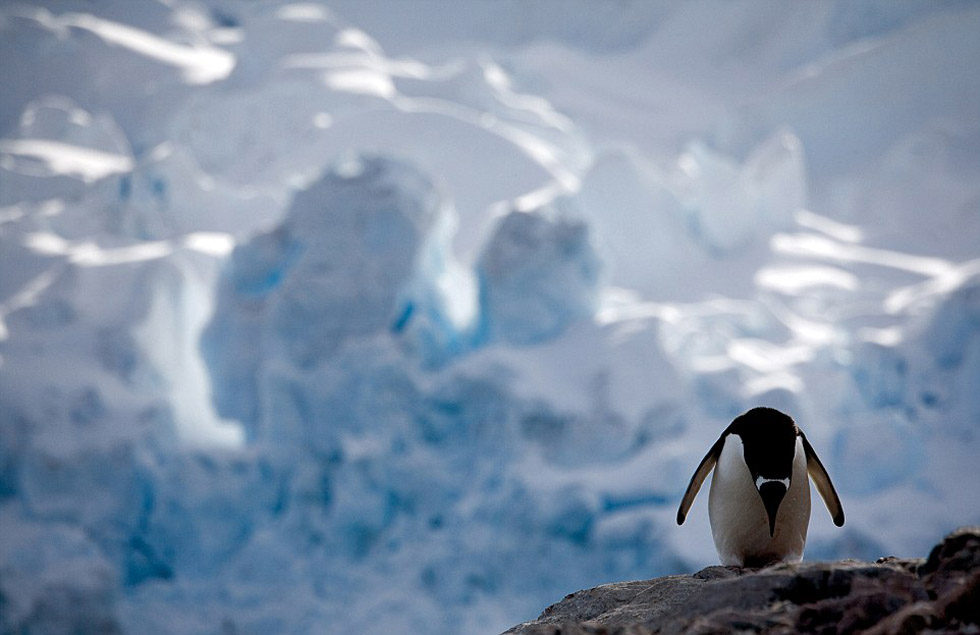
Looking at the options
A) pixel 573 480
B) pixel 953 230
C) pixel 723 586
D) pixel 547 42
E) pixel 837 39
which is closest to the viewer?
pixel 723 586

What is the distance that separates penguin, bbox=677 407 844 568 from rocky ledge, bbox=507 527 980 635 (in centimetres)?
33

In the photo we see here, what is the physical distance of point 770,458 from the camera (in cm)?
210

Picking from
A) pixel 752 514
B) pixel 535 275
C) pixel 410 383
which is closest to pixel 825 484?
pixel 752 514

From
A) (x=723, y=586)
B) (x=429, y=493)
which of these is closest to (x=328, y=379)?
(x=429, y=493)

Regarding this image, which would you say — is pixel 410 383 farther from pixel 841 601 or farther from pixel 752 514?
pixel 841 601

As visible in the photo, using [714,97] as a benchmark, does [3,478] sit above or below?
below

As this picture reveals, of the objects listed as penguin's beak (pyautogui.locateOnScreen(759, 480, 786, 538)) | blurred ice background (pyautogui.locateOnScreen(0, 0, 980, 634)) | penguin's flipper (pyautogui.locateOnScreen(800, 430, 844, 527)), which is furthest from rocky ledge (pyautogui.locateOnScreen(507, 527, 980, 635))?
blurred ice background (pyautogui.locateOnScreen(0, 0, 980, 634))

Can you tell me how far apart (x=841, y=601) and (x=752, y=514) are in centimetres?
72

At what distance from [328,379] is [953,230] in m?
10.9

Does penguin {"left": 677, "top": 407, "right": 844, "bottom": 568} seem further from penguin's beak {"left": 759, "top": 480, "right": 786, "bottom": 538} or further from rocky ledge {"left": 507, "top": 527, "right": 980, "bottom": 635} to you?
rocky ledge {"left": 507, "top": 527, "right": 980, "bottom": 635}

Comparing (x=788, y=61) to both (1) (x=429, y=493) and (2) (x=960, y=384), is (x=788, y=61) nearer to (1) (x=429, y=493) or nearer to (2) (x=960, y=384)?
(2) (x=960, y=384)

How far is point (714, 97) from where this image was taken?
21.3 metres

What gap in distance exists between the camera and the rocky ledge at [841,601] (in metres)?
1.30

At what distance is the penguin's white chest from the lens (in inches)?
85.3
